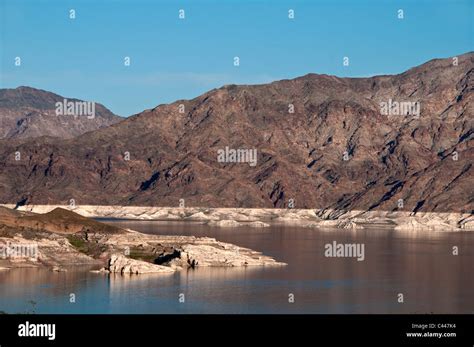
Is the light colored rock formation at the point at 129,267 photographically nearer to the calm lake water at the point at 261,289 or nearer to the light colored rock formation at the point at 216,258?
the calm lake water at the point at 261,289

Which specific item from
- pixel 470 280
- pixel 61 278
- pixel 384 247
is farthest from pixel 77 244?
pixel 384 247

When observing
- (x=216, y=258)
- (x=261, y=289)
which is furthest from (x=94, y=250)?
(x=261, y=289)
